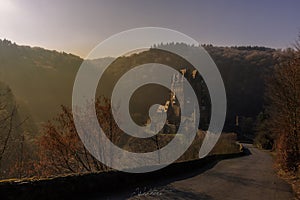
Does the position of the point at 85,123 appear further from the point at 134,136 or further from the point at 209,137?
the point at 209,137

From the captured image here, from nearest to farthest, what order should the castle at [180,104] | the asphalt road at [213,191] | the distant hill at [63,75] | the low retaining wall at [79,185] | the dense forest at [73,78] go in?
the low retaining wall at [79,185] < the asphalt road at [213,191] < the castle at [180,104] < the distant hill at [63,75] < the dense forest at [73,78]

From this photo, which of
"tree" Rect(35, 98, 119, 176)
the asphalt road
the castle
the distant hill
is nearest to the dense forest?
the distant hill

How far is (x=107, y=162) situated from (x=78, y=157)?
79.8 inches

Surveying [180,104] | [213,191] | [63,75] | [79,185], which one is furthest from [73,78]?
[79,185]

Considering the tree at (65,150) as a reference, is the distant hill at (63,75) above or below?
above

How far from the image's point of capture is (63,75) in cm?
8688

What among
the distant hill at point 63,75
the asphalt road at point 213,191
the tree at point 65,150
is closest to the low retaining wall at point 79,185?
the asphalt road at point 213,191

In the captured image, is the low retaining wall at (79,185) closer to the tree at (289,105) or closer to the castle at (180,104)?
the tree at (289,105)

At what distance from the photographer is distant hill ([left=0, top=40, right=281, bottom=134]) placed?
74.6 m

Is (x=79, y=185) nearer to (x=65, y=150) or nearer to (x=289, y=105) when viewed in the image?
(x=65, y=150)

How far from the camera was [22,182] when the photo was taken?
8.24m

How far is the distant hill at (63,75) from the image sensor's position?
74.6 meters

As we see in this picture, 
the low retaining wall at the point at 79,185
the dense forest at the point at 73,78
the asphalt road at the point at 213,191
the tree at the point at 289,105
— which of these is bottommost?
the asphalt road at the point at 213,191

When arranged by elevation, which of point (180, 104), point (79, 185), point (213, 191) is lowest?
point (213, 191)
